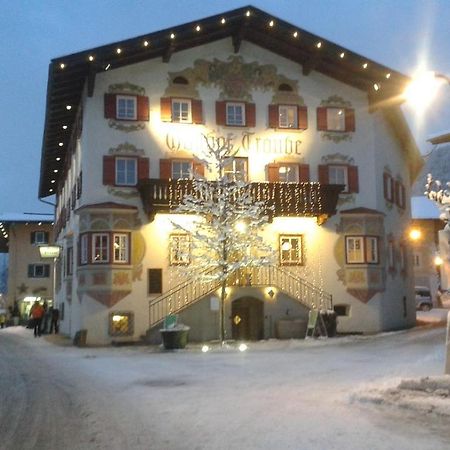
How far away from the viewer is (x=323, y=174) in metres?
28.9

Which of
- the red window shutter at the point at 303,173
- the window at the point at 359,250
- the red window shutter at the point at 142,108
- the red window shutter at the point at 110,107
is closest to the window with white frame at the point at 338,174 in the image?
the red window shutter at the point at 303,173

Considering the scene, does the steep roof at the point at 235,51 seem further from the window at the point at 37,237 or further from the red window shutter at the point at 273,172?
the window at the point at 37,237

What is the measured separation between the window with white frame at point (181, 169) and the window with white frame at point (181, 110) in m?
1.68

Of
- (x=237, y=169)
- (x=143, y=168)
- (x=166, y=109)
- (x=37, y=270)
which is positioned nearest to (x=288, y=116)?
(x=237, y=169)

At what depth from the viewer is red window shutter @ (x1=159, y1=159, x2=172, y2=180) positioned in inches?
1063

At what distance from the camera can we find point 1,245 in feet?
224

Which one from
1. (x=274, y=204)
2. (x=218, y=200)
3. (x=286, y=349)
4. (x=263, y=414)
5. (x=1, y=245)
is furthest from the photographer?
(x=1, y=245)

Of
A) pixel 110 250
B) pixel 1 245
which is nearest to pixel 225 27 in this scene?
pixel 110 250

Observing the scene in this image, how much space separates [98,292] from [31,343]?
4.39 m

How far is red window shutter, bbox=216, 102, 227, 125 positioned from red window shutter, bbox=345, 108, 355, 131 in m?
5.29

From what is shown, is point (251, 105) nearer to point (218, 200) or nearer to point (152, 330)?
point (218, 200)

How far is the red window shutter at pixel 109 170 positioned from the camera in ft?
86.9

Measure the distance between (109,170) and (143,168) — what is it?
1.28 metres

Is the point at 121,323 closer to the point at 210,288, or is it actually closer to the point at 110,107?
the point at 210,288
